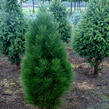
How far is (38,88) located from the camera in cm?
332

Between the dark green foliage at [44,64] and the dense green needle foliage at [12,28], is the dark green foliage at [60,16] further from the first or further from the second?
the dark green foliage at [44,64]

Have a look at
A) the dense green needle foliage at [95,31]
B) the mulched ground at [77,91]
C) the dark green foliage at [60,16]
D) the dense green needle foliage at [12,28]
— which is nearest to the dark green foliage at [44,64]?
the mulched ground at [77,91]

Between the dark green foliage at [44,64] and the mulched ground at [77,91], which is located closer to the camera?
the dark green foliage at [44,64]

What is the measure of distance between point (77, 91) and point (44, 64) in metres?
2.78

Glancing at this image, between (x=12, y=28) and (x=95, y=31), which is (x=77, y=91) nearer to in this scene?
(x=95, y=31)

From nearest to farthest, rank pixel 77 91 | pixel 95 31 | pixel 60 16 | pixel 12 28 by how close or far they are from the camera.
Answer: pixel 77 91, pixel 95 31, pixel 12 28, pixel 60 16

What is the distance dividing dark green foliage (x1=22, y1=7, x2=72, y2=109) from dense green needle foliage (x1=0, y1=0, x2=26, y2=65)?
11.1ft

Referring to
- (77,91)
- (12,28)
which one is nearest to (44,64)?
(77,91)

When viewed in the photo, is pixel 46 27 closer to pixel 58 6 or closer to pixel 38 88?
pixel 38 88

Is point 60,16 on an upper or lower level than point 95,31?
upper

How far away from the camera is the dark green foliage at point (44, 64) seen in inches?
127

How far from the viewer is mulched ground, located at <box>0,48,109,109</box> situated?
4715 millimetres

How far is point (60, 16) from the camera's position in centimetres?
1052

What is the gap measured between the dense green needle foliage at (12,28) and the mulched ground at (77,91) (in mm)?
1174
